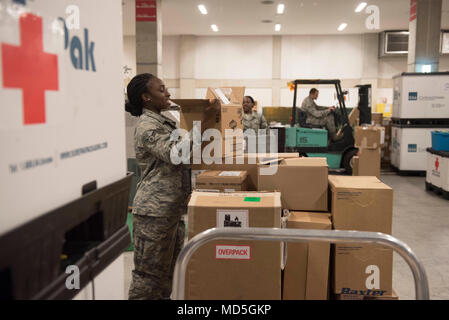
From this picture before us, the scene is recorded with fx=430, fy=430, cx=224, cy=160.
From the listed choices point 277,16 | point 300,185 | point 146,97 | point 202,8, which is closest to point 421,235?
point 300,185

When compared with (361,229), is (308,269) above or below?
below

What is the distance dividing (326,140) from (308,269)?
261 inches

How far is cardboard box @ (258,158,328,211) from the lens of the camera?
289cm

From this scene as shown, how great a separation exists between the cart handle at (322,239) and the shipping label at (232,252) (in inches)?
26.5

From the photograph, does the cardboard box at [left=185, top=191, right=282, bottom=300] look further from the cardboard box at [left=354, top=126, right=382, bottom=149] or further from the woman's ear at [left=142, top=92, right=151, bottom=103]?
the cardboard box at [left=354, top=126, right=382, bottom=149]

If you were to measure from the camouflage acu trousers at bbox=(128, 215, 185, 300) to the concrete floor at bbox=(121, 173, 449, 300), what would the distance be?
2.61 feet

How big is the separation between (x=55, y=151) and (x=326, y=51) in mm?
16842

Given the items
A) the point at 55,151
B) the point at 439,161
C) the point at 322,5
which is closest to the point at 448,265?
the point at 439,161

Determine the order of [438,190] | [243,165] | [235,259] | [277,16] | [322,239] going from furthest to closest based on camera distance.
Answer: [277,16] < [438,190] < [243,165] < [235,259] < [322,239]

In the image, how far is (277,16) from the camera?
12922 millimetres

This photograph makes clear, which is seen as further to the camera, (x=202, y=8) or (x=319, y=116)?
(x=202, y=8)

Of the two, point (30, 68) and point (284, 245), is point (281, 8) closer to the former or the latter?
point (284, 245)

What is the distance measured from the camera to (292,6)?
11508 millimetres

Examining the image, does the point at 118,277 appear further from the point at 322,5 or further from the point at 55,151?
the point at 322,5
